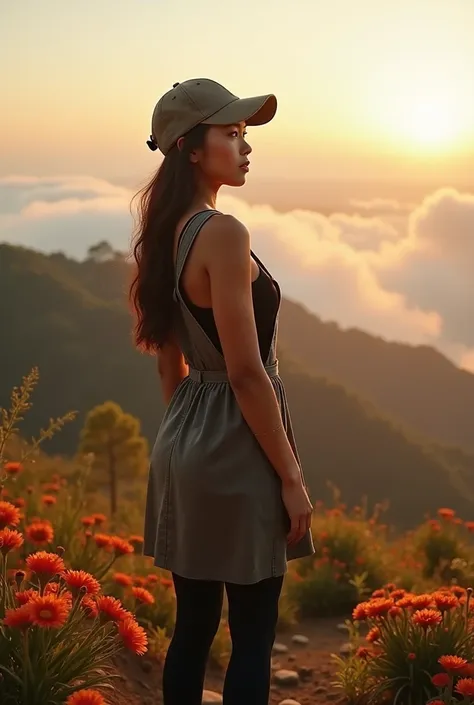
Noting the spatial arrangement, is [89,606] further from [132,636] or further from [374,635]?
[374,635]

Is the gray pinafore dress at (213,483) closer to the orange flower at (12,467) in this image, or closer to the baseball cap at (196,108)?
the baseball cap at (196,108)

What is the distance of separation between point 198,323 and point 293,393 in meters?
21.2

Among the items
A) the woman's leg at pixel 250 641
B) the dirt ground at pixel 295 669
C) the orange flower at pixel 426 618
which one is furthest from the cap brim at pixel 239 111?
the dirt ground at pixel 295 669

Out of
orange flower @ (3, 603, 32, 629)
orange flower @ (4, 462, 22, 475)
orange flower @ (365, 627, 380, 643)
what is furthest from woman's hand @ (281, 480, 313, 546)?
orange flower @ (4, 462, 22, 475)

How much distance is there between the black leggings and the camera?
2.33 metres

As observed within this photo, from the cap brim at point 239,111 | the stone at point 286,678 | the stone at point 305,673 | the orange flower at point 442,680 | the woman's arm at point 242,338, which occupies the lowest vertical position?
the orange flower at point 442,680

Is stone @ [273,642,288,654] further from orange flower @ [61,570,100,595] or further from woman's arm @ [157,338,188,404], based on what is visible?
woman's arm @ [157,338,188,404]

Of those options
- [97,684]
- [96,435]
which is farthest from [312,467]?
[97,684]

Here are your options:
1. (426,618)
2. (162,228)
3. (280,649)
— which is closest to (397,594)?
(426,618)

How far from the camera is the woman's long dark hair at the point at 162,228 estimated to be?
7.82ft

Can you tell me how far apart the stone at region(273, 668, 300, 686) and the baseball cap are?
2.58 metres

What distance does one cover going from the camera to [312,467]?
Result: 66.5ft

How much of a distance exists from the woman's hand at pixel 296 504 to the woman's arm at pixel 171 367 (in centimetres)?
57

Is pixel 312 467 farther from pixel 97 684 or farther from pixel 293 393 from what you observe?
pixel 97 684
